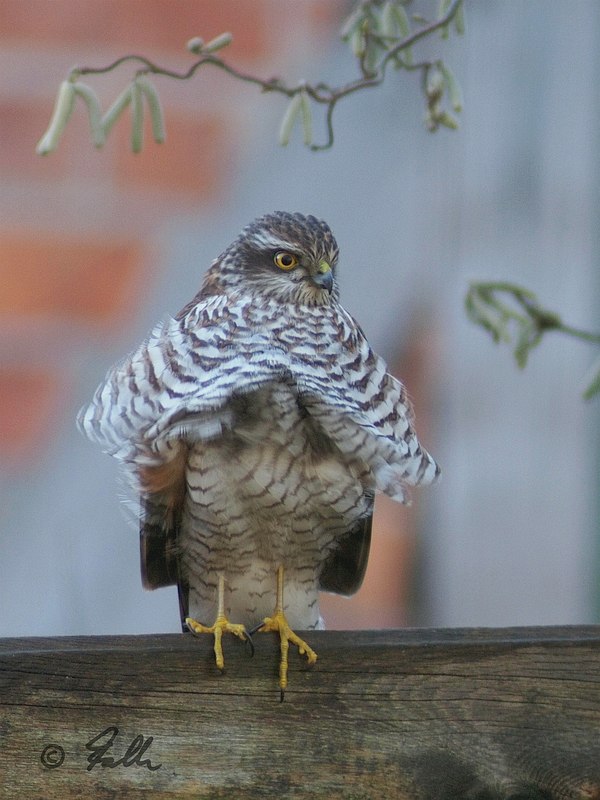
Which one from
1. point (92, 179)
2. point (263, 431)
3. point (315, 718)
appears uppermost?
point (92, 179)

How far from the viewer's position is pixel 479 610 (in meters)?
3.88

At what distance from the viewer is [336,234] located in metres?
3.49

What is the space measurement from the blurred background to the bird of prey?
77 centimetres

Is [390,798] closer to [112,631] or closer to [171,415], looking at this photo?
[171,415]

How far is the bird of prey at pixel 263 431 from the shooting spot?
237cm

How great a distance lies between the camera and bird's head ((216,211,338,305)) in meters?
2.71

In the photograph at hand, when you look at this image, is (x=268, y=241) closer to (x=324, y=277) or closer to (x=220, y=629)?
(x=324, y=277)

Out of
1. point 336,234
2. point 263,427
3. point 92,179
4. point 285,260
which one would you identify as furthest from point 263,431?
point 92,179

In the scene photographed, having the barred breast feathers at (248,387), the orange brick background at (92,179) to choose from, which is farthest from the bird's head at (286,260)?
the orange brick background at (92,179)

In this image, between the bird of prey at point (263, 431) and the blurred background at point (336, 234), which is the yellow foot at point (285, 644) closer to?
the bird of prey at point (263, 431)

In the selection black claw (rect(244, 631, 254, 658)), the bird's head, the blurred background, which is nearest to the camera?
black claw (rect(244, 631, 254, 658))

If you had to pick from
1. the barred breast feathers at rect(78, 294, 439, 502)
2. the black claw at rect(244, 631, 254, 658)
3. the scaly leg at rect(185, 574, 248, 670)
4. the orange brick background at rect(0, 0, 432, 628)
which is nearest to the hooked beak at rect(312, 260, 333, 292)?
the barred breast feathers at rect(78, 294, 439, 502)

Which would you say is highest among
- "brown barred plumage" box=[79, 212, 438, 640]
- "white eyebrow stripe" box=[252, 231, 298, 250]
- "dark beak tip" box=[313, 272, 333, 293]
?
"white eyebrow stripe" box=[252, 231, 298, 250]

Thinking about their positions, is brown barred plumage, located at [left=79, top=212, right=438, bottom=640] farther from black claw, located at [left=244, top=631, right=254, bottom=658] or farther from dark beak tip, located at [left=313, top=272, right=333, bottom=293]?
black claw, located at [left=244, top=631, right=254, bottom=658]
